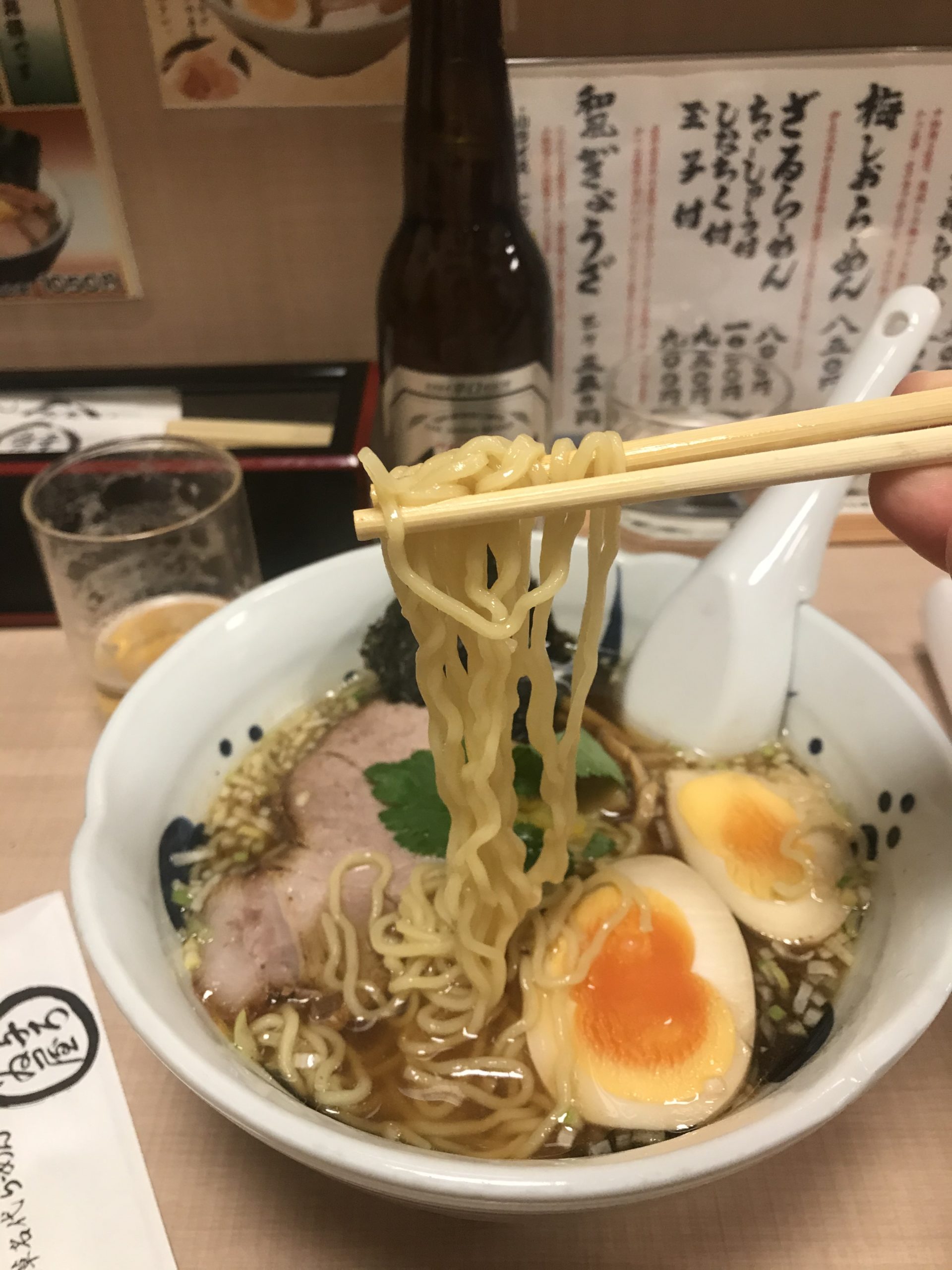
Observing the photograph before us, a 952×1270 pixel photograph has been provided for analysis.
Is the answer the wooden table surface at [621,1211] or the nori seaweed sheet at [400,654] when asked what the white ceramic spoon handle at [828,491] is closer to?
the nori seaweed sheet at [400,654]

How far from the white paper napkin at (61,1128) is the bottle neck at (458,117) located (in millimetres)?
951

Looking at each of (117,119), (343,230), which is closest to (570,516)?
(343,230)

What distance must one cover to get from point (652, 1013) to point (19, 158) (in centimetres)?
134

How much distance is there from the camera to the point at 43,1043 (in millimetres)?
850

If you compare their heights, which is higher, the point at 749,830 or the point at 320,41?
the point at 320,41

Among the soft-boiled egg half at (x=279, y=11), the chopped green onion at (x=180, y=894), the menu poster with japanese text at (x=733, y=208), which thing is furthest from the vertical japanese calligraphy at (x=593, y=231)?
the chopped green onion at (x=180, y=894)

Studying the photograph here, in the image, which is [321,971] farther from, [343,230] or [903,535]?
[343,230]

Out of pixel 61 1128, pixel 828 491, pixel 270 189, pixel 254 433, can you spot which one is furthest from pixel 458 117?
pixel 61 1128

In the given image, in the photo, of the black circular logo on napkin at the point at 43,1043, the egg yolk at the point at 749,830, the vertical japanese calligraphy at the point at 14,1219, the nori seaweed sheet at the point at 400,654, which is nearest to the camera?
the vertical japanese calligraphy at the point at 14,1219

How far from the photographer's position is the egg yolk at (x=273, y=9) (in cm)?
111

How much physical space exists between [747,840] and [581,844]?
18 cm

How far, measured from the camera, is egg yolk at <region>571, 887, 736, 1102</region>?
79 centimetres

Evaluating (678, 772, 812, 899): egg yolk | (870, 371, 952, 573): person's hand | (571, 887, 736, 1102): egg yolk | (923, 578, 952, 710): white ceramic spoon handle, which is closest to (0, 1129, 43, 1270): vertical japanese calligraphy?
(571, 887, 736, 1102): egg yolk

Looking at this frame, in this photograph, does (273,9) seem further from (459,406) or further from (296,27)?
→ (459,406)
